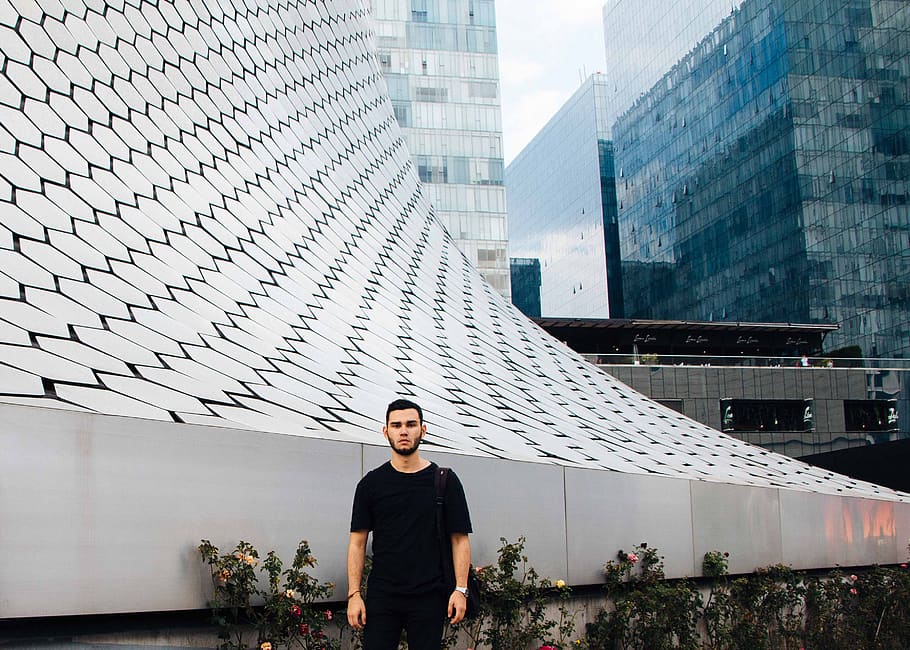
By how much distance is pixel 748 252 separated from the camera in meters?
62.0

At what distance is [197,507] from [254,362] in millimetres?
2167

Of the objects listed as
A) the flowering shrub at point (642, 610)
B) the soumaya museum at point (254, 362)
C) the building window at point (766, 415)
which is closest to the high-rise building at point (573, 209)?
the building window at point (766, 415)

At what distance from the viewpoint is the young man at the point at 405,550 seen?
11.5ft

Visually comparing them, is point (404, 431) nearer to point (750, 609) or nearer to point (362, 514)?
point (362, 514)

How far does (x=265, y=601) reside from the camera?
4.12m

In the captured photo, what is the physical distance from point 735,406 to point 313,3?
22.1 m

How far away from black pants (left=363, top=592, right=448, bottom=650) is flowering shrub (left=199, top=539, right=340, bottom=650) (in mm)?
653

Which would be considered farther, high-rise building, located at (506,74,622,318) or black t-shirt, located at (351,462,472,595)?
high-rise building, located at (506,74,622,318)

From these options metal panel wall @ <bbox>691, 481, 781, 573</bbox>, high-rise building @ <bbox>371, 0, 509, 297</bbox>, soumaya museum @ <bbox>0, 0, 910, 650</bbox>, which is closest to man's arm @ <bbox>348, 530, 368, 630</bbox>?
soumaya museum @ <bbox>0, 0, 910, 650</bbox>

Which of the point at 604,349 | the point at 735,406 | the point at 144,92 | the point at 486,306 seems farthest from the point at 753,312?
the point at 144,92

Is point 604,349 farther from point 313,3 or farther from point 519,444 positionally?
point 519,444

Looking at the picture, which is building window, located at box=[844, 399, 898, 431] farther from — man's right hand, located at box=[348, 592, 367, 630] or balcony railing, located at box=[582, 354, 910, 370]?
man's right hand, located at box=[348, 592, 367, 630]

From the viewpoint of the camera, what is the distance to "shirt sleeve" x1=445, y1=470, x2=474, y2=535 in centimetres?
356

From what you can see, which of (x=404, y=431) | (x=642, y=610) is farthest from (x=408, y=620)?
(x=642, y=610)
